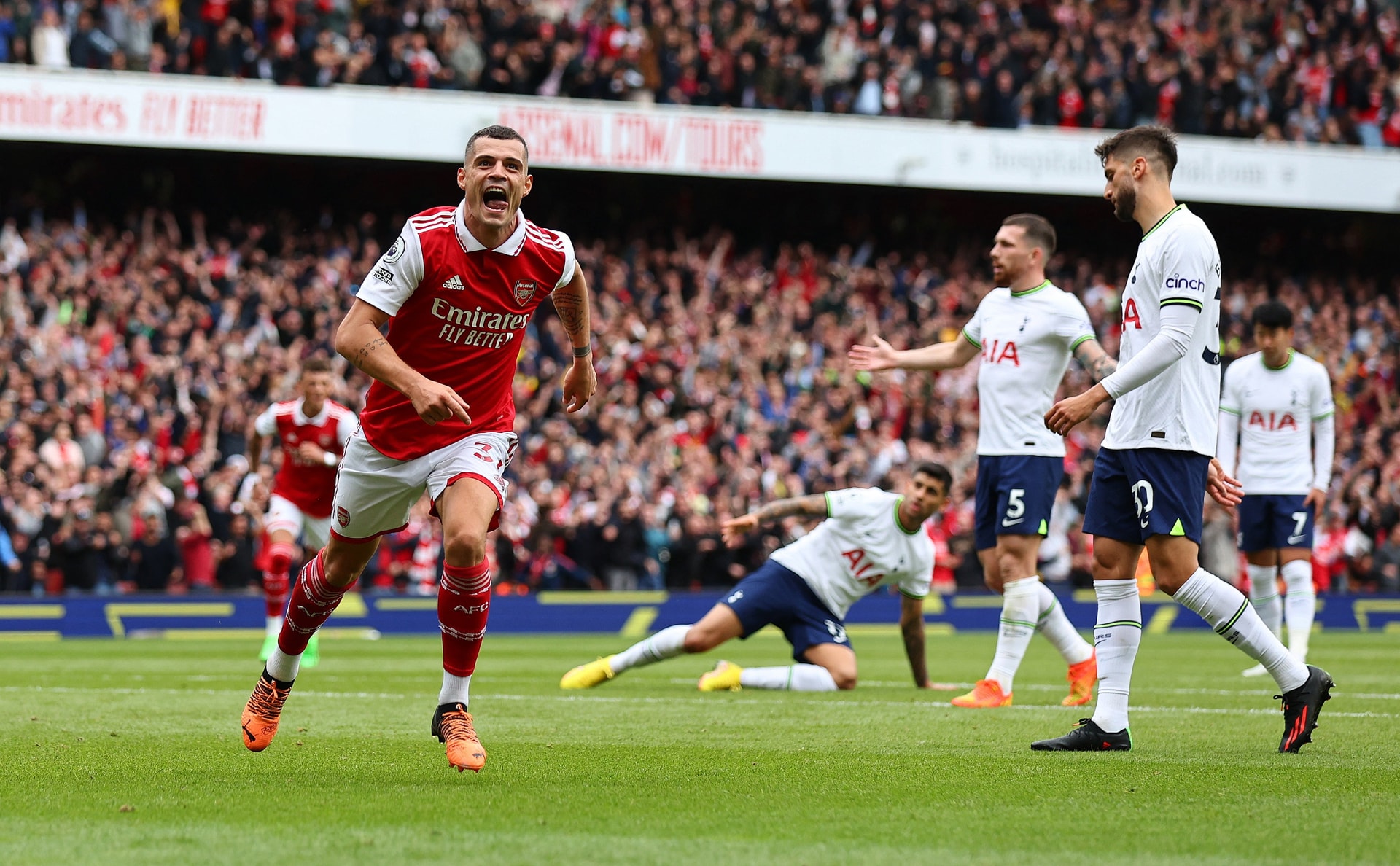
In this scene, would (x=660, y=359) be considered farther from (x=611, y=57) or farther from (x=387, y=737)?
(x=387, y=737)

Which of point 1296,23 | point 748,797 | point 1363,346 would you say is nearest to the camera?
point 748,797

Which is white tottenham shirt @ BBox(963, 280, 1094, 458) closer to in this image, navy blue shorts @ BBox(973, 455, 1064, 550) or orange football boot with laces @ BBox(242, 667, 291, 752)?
navy blue shorts @ BBox(973, 455, 1064, 550)

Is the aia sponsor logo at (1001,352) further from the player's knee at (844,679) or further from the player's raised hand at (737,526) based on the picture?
the player's knee at (844,679)

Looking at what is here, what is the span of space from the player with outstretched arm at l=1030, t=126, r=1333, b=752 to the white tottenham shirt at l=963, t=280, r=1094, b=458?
2488mm

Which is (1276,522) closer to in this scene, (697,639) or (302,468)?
(697,639)

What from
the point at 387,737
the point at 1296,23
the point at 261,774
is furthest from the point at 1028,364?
the point at 1296,23

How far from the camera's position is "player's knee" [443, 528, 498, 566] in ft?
17.9

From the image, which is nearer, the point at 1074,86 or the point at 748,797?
the point at 748,797

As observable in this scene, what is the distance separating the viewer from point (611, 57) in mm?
27578

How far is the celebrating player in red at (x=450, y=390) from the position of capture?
557cm

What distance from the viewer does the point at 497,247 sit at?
5797 millimetres

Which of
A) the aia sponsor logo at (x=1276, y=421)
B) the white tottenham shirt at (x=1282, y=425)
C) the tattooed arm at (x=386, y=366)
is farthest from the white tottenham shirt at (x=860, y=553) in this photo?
the tattooed arm at (x=386, y=366)

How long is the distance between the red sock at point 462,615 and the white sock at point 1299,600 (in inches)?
285

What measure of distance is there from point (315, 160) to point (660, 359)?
7.58 m
